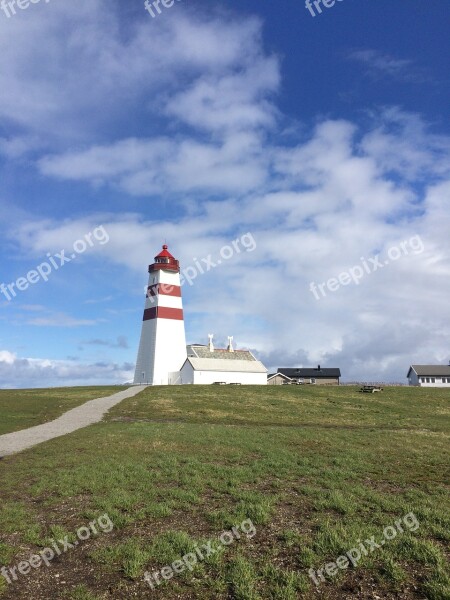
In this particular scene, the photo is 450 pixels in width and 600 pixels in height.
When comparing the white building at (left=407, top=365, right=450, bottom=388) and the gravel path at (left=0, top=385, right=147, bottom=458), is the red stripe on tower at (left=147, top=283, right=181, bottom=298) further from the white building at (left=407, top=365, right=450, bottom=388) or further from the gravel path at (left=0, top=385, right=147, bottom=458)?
the white building at (left=407, top=365, right=450, bottom=388)

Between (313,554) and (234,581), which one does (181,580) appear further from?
(313,554)

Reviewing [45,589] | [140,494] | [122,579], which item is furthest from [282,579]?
[140,494]

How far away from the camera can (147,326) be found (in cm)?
6750

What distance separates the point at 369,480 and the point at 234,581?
7.34 meters

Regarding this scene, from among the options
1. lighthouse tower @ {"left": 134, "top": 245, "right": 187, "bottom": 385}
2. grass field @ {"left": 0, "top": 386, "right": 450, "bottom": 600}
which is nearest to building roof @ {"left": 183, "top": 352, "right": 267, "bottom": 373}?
lighthouse tower @ {"left": 134, "top": 245, "right": 187, "bottom": 385}

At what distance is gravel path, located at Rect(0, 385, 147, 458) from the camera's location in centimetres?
2031

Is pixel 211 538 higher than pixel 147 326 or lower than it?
lower

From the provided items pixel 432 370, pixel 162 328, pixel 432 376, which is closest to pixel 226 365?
pixel 162 328

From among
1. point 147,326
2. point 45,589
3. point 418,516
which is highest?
point 147,326

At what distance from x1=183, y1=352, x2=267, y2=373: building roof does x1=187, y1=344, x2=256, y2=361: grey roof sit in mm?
1407

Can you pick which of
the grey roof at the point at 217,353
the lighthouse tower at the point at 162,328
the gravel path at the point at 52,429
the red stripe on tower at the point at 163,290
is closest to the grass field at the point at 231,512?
the gravel path at the point at 52,429

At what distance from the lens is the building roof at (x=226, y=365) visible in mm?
69938

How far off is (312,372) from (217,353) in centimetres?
3541

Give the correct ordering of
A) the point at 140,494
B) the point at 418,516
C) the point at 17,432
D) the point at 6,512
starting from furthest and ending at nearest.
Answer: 1. the point at 17,432
2. the point at 140,494
3. the point at 6,512
4. the point at 418,516
